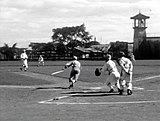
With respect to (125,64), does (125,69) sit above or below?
below

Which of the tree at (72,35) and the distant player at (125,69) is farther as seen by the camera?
the tree at (72,35)

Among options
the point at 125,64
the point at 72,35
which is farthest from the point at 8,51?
the point at 125,64

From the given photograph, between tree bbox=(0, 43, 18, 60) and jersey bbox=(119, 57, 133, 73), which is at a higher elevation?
tree bbox=(0, 43, 18, 60)

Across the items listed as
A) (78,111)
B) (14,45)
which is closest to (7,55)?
(14,45)

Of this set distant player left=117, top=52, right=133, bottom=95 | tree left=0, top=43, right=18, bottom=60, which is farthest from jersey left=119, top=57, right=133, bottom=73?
tree left=0, top=43, right=18, bottom=60

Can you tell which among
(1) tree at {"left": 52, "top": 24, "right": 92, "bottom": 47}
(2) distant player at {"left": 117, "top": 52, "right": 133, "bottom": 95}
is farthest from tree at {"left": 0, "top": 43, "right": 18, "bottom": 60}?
(2) distant player at {"left": 117, "top": 52, "right": 133, "bottom": 95}

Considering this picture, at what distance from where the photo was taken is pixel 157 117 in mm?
10180

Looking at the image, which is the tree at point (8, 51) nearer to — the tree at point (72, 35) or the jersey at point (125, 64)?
the tree at point (72, 35)

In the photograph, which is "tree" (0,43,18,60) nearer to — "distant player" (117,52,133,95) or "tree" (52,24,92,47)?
"tree" (52,24,92,47)

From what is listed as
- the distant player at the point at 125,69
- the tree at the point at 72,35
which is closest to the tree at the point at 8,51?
the tree at the point at 72,35

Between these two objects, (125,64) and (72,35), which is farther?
(72,35)

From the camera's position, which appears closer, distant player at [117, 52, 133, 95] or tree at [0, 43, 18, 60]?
distant player at [117, 52, 133, 95]

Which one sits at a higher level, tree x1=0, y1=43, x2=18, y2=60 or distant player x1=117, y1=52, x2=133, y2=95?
tree x1=0, y1=43, x2=18, y2=60

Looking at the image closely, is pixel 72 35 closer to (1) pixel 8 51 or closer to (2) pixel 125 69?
(1) pixel 8 51
